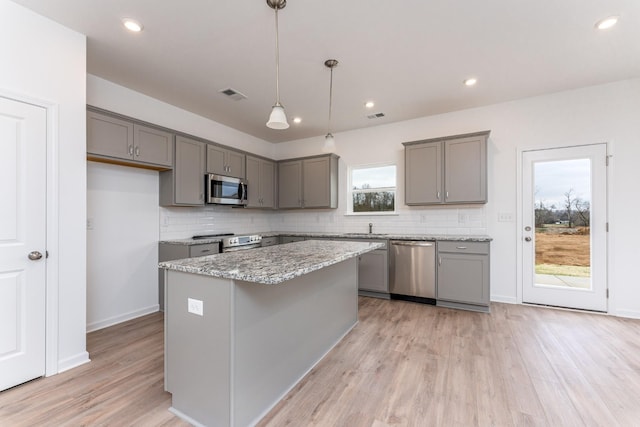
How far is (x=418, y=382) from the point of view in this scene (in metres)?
2.08

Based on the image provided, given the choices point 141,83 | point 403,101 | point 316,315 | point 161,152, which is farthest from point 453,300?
point 141,83

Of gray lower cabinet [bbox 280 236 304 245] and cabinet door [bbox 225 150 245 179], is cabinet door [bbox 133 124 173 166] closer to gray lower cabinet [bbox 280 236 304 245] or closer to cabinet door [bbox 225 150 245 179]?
cabinet door [bbox 225 150 245 179]

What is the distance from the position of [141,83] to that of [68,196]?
1683 mm

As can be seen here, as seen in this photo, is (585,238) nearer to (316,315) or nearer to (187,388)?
(316,315)

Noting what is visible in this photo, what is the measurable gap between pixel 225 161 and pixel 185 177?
2.44 feet

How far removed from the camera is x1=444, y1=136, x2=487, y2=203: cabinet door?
12.4 feet

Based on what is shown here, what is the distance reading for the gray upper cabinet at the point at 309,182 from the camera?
16.2ft

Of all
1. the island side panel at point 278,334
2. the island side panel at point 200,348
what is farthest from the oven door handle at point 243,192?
the island side panel at point 200,348

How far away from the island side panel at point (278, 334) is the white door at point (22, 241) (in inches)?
69.8

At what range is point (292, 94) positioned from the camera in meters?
3.60

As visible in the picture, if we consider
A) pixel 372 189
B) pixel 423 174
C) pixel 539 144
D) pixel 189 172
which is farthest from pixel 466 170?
pixel 189 172

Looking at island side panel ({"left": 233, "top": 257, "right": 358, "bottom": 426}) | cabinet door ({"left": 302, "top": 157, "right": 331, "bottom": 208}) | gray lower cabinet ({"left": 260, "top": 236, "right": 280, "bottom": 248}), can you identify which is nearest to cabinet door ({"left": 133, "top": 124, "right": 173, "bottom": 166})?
gray lower cabinet ({"left": 260, "top": 236, "right": 280, "bottom": 248})

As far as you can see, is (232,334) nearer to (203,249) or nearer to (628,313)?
(203,249)

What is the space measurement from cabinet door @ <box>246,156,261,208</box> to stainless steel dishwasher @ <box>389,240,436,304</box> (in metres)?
2.42
